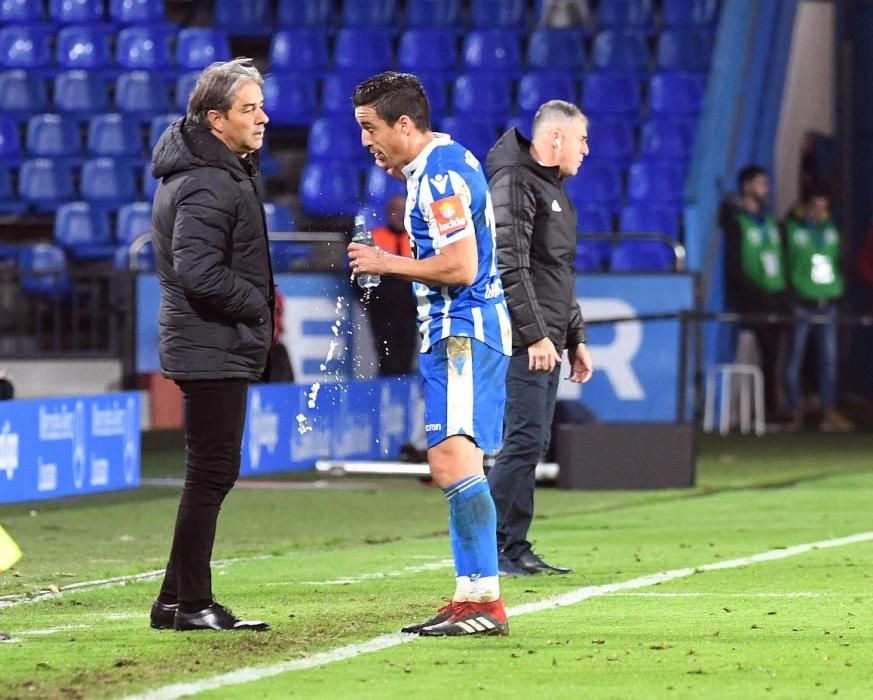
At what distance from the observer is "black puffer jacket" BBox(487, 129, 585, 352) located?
8.36m

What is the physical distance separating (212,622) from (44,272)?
457 inches

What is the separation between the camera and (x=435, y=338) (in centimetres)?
646

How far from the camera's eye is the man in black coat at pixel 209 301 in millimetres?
6527

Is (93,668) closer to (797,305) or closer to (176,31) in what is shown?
(797,305)

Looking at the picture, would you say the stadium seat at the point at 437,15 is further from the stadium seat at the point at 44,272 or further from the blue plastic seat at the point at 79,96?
the stadium seat at the point at 44,272

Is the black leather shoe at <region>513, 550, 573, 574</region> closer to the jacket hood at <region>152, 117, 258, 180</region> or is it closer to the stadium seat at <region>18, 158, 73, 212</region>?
the jacket hood at <region>152, 117, 258, 180</region>

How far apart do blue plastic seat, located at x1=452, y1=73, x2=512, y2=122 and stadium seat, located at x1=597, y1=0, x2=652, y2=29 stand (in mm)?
1255

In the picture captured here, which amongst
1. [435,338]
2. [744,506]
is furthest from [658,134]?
[435,338]

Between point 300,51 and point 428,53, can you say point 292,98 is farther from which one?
point 428,53

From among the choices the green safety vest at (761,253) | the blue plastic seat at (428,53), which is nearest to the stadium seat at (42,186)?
the blue plastic seat at (428,53)

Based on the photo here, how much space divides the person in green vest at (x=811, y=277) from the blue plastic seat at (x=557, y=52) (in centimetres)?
270

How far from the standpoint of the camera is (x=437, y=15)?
21.0m

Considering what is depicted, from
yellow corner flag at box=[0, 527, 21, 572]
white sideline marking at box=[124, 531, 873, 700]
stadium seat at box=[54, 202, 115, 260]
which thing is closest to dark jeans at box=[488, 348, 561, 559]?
white sideline marking at box=[124, 531, 873, 700]

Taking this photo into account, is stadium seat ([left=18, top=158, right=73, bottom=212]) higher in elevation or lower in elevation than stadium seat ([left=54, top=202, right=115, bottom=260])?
higher
